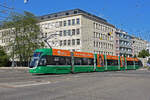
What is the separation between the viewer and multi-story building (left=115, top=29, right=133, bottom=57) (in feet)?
266

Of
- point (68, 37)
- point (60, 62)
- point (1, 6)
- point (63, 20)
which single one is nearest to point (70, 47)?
point (68, 37)

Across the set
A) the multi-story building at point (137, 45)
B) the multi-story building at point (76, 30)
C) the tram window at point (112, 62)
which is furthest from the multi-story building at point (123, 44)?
the tram window at point (112, 62)

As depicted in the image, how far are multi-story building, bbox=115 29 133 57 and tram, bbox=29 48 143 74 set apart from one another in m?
43.7

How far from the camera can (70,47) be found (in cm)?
6138

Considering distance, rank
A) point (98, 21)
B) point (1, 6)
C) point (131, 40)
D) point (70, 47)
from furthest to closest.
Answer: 1. point (131, 40)
2. point (98, 21)
3. point (70, 47)
4. point (1, 6)

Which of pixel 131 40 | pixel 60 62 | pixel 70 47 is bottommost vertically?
pixel 60 62

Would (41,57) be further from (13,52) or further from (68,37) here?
(68,37)

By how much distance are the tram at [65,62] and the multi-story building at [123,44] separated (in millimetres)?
43732

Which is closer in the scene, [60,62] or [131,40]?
[60,62]

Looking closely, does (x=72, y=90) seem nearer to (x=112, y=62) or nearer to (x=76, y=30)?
(x=112, y=62)

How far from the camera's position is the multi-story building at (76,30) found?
196 ft

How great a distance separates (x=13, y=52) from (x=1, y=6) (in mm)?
33362

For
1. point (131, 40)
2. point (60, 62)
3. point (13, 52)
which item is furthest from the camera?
point (131, 40)

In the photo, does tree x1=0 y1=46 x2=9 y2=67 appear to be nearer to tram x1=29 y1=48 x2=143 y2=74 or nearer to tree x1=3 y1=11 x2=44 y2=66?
tree x1=3 y1=11 x2=44 y2=66
